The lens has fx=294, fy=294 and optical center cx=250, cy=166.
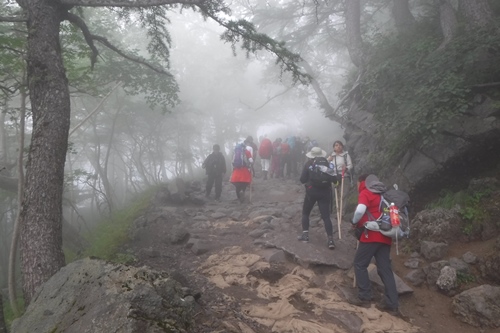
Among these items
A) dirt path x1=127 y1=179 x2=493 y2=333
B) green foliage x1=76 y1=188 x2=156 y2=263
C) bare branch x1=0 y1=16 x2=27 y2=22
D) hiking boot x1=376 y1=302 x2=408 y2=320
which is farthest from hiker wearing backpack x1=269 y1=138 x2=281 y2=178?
bare branch x1=0 y1=16 x2=27 y2=22

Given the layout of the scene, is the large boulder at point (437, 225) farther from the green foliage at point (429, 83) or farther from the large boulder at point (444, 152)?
the green foliage at point (429, 83)

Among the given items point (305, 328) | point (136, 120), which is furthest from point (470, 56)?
point (136, 120)

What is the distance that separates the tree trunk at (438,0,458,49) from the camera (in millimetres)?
8562

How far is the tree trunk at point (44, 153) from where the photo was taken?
422 centimetres

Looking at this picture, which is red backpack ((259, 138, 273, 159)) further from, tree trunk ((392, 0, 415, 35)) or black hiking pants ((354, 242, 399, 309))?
black hiking pants ((354, 242, 399, 309))

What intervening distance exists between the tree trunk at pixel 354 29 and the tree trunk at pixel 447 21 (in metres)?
3.93

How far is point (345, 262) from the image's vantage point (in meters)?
5.85

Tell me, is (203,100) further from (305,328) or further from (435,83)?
(305,328)

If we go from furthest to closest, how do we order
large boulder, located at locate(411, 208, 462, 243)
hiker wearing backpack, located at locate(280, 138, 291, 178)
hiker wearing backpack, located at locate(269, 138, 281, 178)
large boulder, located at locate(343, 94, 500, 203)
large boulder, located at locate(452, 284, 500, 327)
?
Answer: hiker wearing backpack, located at locate(269, 138, 281, 178) < hiker wearing backpack, located at locate(280, 138, 291, 178) < large boulder, located at locate(343, 94, 500, 203) < large boulder, located at locate(411, 208, 462, 243) < large boulder, located at locate(452, 284, 500, 327)

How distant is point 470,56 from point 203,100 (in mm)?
25297

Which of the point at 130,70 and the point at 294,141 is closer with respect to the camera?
the point at 130,70

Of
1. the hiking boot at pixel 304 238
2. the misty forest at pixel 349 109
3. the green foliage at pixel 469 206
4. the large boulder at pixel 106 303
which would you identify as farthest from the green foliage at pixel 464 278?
the large boulder at pixel 106 303

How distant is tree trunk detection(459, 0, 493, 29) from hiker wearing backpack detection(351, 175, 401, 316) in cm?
659

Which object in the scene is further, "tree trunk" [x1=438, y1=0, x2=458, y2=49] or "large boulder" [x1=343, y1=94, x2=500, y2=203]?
"tree trunk" [x1=438, y1=0, x2=458, y2=49]
